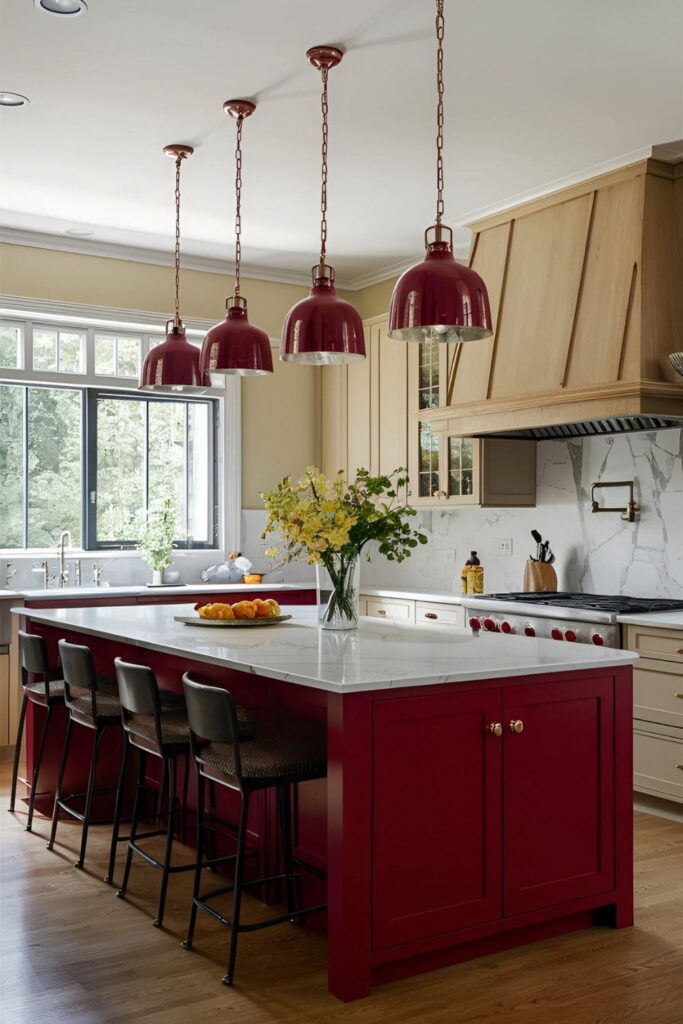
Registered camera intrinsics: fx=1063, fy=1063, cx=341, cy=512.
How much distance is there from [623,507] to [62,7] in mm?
3648

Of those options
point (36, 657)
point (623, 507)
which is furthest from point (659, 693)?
point (36, 657)

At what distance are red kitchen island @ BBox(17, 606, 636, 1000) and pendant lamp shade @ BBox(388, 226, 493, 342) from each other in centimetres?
100

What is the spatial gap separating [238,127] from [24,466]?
2.91 meters

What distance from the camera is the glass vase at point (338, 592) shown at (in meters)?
3.92

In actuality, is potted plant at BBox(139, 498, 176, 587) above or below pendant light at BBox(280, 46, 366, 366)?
below

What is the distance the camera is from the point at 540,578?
6.01 meters

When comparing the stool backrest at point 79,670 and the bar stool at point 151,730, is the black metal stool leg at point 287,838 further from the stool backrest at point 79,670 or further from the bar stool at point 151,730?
the stool backrest at point 79,670

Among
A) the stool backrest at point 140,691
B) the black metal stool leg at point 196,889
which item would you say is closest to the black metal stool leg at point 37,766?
the stool backrest at point 140,691

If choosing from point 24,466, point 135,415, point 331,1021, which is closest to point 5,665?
point 24,466

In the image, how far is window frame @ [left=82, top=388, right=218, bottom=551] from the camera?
681cm

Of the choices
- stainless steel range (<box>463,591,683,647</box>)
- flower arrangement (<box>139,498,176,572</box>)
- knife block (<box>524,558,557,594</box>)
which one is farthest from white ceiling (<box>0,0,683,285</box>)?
stainless steel range (<box>463,591,683,647</box>)

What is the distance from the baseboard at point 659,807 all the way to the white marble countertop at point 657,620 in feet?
2.63

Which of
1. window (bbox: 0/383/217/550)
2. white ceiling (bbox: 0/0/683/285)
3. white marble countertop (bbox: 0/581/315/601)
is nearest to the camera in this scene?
white ceiling (bbox: 0/0/683/285)

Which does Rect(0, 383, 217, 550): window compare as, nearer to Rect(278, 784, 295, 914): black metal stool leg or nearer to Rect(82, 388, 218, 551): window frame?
Rect(82, 388, 218, 551): window frame
